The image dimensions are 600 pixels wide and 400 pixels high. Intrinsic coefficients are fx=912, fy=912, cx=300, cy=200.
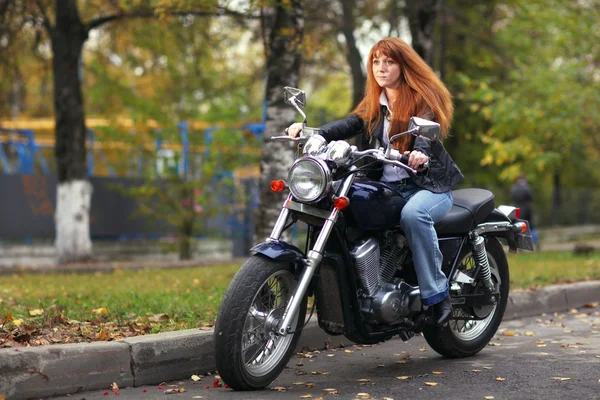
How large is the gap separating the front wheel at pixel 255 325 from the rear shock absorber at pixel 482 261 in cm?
154

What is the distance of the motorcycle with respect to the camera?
4.76 m

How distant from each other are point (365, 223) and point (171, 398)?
142 cm

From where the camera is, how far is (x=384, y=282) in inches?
209

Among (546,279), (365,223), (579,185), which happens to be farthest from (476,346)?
(579,185)

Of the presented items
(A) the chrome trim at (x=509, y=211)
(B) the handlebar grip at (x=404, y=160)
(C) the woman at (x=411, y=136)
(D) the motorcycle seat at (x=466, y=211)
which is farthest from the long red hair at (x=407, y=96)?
(A) the chrome trim at (x=509, y=211)

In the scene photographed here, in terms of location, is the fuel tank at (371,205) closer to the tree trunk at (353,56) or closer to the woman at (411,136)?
the woman at (411,136)

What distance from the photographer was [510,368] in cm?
564

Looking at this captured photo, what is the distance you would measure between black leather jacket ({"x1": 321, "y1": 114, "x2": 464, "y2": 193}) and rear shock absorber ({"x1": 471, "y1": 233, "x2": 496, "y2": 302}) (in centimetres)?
60

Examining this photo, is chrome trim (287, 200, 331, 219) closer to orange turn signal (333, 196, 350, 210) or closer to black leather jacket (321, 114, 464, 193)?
orange turn signal (333, 196, 350, 210)

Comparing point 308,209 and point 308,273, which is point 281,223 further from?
point 308,273

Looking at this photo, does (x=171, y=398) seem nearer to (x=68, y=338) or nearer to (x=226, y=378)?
(x=226, y=378)

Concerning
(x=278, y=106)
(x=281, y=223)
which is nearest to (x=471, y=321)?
(x=281, y=223)

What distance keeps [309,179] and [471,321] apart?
6.72 ft

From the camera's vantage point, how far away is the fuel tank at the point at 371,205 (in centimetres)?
504
